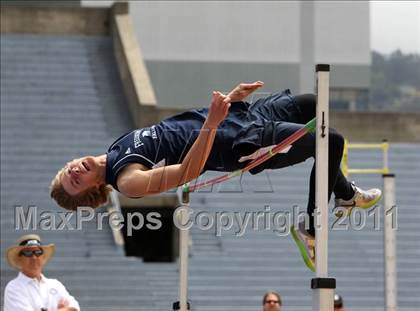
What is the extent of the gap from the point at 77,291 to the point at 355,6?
38.8 ft

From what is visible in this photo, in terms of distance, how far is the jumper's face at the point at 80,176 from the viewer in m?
6.51

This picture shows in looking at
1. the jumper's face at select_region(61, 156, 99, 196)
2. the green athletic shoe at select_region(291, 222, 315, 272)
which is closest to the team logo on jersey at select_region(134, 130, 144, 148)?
the jumper's face at select_region(61, 156, 99, 196)

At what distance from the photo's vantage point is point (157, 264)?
13.5m

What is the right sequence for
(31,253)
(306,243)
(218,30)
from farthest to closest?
(218,30) < (31,253) < (306,243)

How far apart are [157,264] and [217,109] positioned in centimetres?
782

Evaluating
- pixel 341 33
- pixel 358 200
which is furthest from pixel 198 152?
pixel 341 33

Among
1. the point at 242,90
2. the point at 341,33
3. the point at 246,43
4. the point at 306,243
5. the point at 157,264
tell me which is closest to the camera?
the point at 242,90

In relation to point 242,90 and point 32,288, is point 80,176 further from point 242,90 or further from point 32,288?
point 32,288

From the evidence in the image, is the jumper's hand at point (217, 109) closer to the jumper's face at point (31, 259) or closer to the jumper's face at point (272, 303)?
the jumper's face at point (31, 259)

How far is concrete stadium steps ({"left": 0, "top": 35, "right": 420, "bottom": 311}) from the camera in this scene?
12.9 metres

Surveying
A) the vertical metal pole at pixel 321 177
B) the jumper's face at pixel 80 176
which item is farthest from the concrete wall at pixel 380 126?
the vertical metal pole at pixel 321 177

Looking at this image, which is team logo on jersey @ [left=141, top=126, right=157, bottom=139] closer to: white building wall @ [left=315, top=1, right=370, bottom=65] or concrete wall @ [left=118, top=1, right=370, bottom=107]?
concrete wall @ [left=118, top=1, right=370, bottom=107]

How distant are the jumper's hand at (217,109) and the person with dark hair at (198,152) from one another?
0.01 m

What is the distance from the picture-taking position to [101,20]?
19250mm
